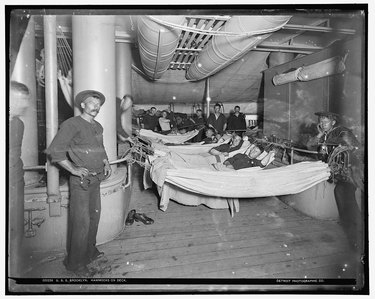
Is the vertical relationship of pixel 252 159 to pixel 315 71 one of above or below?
below

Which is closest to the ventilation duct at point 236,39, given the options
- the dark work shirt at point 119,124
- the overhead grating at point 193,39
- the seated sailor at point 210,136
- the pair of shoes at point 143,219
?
the overhead grating at point 193,39

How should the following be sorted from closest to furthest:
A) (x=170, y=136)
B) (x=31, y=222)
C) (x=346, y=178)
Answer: (x=31, y=222)
(x=346, y=178)
(x=170, y=136)

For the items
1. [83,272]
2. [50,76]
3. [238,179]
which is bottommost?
[83,272]

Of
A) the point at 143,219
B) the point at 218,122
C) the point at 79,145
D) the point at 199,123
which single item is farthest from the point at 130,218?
the point at 199,123

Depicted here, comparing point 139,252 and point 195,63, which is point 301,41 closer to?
point 195,63

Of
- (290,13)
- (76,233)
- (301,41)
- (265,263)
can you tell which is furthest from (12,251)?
(301,41)

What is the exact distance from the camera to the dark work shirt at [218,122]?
9.39 ft

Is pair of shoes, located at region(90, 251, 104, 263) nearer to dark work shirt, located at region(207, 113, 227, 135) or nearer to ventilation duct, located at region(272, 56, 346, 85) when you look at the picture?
dark work shirt, located at region(207, 113, 227, 135)

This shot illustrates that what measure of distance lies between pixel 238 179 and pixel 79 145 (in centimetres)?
106

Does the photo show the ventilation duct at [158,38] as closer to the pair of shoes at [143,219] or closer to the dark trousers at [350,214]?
the pair of shoes at [143,219]

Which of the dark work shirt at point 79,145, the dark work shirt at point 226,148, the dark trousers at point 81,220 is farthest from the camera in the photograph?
the dark work shirt at point 226,148

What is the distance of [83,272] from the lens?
1.42m

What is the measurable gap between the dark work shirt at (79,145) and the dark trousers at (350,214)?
1.58 meters

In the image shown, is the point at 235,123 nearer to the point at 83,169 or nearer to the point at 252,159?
the point at 252,159
